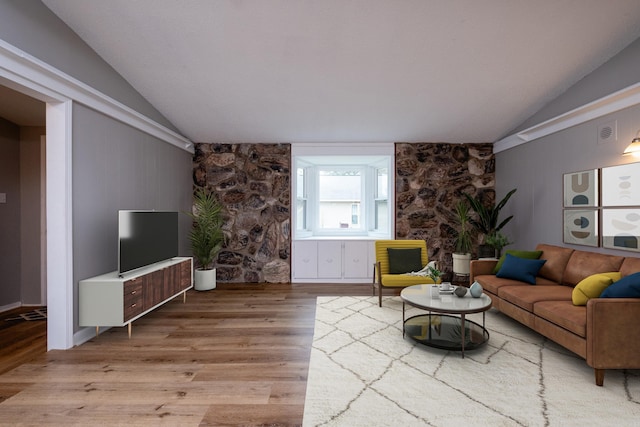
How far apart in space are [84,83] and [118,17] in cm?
74

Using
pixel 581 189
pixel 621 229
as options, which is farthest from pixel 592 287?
pixel 581 189

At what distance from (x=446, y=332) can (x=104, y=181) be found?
160 inches

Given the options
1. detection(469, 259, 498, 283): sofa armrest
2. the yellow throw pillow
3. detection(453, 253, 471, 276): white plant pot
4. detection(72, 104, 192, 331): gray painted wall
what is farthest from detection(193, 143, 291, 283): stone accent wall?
the yellow throw pillow

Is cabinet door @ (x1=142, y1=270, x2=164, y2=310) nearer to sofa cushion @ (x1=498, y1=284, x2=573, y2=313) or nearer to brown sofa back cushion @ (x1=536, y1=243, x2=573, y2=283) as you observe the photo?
sofa cushion @ (x1=498, y1=284, x2=573, y2=313)

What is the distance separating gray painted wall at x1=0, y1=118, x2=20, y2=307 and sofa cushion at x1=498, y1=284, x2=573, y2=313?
6251mm

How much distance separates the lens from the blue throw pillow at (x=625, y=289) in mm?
2494

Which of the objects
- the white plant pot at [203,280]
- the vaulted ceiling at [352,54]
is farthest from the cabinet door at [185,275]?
the vaulted ceiling at [352,54]

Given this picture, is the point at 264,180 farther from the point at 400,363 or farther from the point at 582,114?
the point at 582,114

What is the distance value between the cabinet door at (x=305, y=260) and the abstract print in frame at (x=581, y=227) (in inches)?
150

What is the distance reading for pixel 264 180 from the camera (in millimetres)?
6066

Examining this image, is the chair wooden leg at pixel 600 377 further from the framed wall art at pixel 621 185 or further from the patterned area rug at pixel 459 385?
the framed wall art at pixel 621 185

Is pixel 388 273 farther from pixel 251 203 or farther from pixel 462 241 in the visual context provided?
pixel 251 203

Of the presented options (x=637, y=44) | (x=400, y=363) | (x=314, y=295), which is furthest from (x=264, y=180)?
(x=637, y=44)

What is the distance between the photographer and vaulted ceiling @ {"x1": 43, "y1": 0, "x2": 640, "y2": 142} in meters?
3.04
